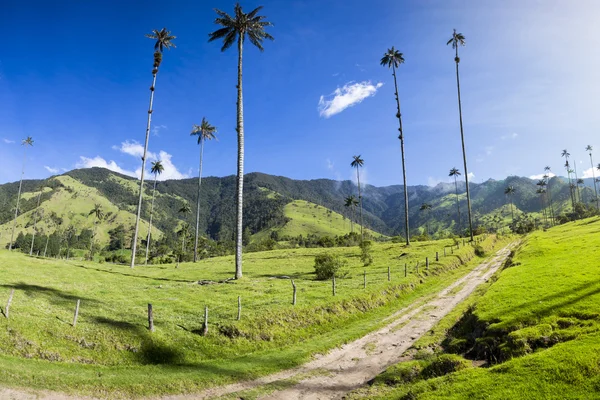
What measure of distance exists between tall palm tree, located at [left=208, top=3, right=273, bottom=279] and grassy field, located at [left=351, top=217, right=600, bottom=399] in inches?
977

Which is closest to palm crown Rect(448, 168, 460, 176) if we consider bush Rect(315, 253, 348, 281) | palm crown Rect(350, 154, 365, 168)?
palm crown Rect(350, 154, 365, 168)

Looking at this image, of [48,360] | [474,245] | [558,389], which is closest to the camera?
[558,389]

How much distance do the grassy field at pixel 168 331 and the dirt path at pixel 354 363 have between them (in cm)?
92

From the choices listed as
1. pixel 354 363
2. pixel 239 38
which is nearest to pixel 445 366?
pixel 354 363

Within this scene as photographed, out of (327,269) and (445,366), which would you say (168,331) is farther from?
(327,269)

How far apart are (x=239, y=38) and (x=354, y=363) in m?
39.6

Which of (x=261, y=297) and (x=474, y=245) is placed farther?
(x=474, y=245)

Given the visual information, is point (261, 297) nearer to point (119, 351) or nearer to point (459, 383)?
point (119, 351)

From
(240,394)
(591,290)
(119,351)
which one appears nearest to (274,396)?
(240,394)

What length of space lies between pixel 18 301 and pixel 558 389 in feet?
107

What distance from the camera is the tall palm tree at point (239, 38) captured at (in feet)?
134

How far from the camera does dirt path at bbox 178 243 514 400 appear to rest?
1661 centimetres

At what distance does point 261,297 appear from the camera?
32.3 metres

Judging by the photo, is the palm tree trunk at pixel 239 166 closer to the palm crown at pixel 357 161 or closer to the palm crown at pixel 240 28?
the palm crown at pixel 240 28
